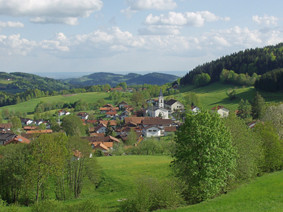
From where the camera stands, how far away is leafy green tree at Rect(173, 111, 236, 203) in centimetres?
2070

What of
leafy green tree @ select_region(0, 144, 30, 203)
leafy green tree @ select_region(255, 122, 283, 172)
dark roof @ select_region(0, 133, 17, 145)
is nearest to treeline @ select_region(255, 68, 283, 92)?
leafy green tree @ select_region(255, 122, 283, 172)

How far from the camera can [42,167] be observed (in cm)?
2678

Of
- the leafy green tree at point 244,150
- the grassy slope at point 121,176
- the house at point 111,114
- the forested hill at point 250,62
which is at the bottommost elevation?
the house at point 111,114

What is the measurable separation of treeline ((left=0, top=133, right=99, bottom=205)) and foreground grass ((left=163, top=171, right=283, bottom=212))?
45.7 feet

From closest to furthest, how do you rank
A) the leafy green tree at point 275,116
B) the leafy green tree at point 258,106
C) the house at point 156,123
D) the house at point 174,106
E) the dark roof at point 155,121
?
1. the leafy green tree at point 275,116
2. the leafy green tree at point 258,106
3. the house at point 156,123
4. the dark roof at point 155,121
5. the house at point 174,106

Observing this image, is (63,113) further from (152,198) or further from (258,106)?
(152,198)

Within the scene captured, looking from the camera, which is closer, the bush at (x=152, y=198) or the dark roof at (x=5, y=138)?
the bush at (x=152, y=198)

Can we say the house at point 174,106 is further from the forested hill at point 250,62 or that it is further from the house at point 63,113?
the forested hill at point 250,62

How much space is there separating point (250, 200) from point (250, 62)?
152 meters

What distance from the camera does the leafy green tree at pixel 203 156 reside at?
67.9 ft

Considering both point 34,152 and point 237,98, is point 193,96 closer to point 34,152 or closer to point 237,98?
point 237,98

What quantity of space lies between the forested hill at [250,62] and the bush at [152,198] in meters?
141

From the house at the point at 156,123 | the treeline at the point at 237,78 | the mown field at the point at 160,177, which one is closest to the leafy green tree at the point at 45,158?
the mown field at the point at 160,177

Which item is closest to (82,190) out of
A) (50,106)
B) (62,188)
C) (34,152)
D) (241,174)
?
(62,188)
